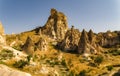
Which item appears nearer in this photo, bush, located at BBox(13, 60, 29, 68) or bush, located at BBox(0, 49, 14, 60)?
bush, located at BBox(13, 60, 29, 68)

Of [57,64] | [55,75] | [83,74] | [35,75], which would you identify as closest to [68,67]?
[57,64]

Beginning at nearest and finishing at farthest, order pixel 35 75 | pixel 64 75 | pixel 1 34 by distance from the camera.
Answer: pixel 35 75 < pixel 64 75 < pixel 1 34

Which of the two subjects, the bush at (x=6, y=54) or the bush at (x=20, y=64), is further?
the bush at (x=6, y=54)

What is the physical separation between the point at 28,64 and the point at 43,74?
41.1 feet

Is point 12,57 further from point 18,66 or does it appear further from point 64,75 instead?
point 64,75

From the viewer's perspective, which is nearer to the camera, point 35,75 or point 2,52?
point 35,75

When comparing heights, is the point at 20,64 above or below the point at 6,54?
below

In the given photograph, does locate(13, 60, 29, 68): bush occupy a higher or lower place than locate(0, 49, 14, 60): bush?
lower

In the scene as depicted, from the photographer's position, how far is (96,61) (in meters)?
197

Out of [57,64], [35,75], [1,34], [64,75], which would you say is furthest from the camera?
[1,34]

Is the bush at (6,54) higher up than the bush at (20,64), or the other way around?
the bush at (6,54)

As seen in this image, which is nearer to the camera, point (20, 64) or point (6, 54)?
point (20, 64)

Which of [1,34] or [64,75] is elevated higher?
[1,34]

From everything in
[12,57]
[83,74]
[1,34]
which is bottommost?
[83,74]
